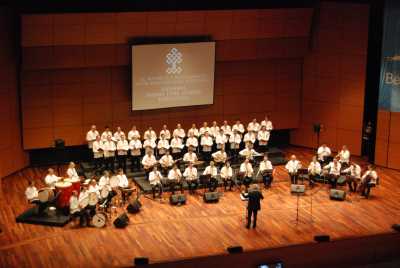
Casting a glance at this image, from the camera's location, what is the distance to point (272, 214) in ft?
52.3

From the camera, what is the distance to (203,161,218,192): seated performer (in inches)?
668

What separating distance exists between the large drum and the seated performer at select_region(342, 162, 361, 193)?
6.98 metres

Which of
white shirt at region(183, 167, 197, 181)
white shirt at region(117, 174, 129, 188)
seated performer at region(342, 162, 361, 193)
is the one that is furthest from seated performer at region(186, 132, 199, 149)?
seated performer at region(342, 162, 361, 193)

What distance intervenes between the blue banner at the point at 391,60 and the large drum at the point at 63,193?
9.22 meters

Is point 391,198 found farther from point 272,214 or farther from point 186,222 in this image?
point 186,222

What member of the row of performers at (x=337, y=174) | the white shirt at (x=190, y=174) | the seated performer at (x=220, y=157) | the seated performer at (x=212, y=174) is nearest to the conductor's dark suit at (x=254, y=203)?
the seated performer at (x=212, y=174)

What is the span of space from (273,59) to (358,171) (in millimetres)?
5250

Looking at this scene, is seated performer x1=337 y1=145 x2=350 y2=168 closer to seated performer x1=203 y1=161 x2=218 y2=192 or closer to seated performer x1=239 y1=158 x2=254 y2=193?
seated performer x1=239 y1=158 x2=254 y2=193

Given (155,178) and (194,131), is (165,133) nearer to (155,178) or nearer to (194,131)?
(194,131)

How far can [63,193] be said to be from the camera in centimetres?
1535

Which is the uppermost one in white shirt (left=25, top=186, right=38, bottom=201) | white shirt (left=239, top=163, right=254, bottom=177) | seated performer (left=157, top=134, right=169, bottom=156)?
seated performer (left=157, top=134, right=169, bottom=156)

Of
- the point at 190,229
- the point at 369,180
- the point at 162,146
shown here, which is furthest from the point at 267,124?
the point at 190,229

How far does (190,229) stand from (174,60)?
6083mm

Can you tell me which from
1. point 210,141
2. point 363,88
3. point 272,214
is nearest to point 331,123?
point 363,88
